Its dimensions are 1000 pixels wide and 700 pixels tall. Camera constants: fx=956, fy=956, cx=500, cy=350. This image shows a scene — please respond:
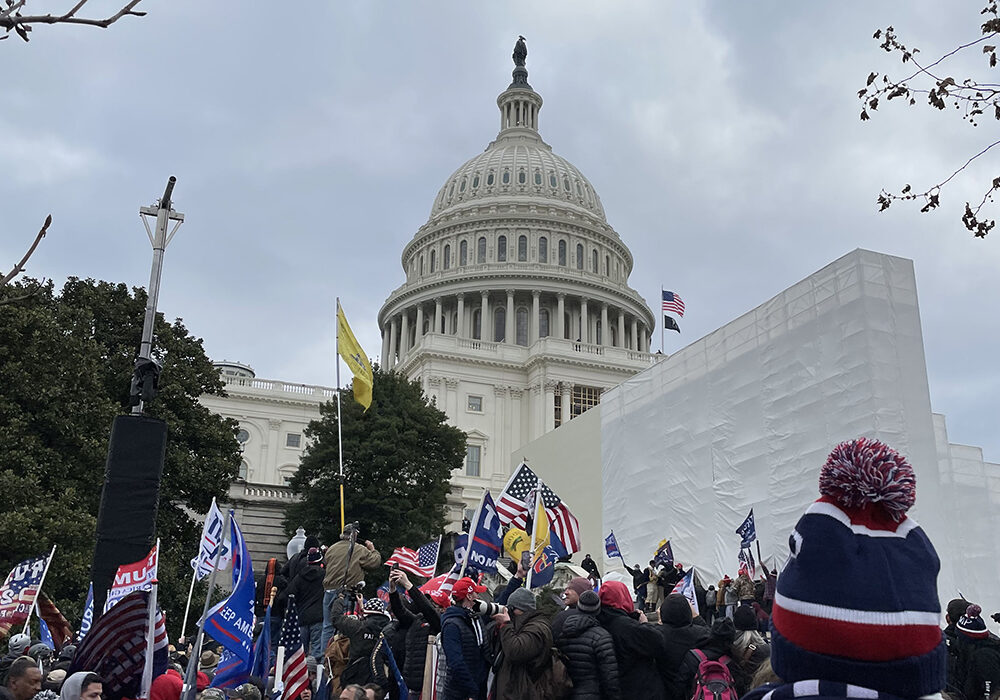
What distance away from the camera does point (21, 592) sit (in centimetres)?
1204

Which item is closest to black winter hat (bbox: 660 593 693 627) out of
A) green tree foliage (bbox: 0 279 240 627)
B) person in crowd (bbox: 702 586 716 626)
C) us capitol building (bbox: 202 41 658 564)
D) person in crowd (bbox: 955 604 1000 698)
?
person in crowd (bbox: 955 604 1000 698)

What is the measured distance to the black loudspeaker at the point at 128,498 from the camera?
9789 mm

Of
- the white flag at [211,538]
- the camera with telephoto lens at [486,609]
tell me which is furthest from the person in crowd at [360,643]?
the camera with telephoto lens at [486,609]

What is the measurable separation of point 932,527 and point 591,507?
59.1 ft

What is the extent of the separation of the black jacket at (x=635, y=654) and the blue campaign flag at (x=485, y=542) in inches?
147

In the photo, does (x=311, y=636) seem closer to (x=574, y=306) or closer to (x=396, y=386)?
(x=396, y=386)

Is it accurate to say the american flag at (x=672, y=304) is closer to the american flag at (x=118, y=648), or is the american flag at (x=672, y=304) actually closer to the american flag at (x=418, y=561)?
the american flag at (x=418, y=561)

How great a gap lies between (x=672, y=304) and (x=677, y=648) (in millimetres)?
47328

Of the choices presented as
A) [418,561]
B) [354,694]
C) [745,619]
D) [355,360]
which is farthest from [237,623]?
[355,360]

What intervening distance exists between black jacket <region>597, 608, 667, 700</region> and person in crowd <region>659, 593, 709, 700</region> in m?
0.08

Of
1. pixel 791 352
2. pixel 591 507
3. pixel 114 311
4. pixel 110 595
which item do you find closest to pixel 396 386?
pixel 591 507

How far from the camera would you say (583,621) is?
621 centimetres

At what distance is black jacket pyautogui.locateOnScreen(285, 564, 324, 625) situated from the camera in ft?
35.9

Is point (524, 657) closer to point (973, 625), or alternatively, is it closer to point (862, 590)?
point (862, 590)
